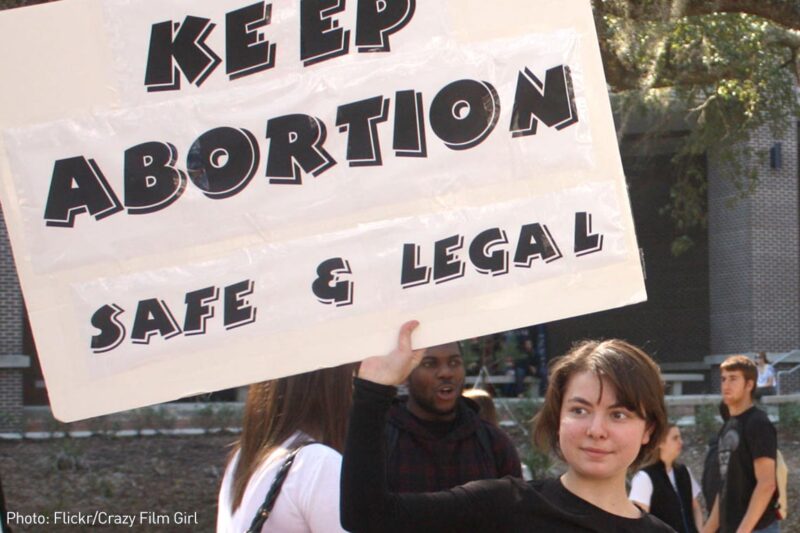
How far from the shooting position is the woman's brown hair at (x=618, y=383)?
251 cm

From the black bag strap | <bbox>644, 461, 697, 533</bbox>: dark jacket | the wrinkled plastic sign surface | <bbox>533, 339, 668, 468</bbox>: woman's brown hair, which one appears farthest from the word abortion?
<bbox>644, 461, 697, 533</bbox>: dark jacket

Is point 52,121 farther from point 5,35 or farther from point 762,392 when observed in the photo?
point 762,392

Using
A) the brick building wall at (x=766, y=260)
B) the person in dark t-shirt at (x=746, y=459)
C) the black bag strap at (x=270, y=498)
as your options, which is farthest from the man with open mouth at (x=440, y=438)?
the brick building wall at (x=766, y=260)

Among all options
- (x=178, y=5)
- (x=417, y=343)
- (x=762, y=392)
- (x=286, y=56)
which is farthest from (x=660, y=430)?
(x=762, y=392)

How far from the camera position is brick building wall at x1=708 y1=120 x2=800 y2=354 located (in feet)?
79.3

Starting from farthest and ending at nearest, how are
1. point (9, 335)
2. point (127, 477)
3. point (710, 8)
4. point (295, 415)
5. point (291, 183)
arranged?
point (9, 335)
point (127, 477)
point (710, 8)
point (295, 415)
point (291, 183)

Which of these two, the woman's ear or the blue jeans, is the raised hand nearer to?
the woman's ear

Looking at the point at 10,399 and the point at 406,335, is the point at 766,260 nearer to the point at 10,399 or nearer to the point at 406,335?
the point at 10,399

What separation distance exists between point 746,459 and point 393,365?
451 centimetres

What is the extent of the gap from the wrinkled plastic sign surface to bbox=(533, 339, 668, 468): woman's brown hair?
4.4 inches

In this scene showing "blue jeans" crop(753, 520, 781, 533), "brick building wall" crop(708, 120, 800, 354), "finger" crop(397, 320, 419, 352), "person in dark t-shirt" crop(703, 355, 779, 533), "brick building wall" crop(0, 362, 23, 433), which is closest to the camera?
"finger" crop(397, 320, 419, 352)

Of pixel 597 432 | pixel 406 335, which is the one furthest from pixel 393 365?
pixel 597 432

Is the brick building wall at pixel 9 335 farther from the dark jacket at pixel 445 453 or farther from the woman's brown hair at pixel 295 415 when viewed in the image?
the woman's brown hair at pixel 295 415

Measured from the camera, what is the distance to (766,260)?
24625 millimetres
